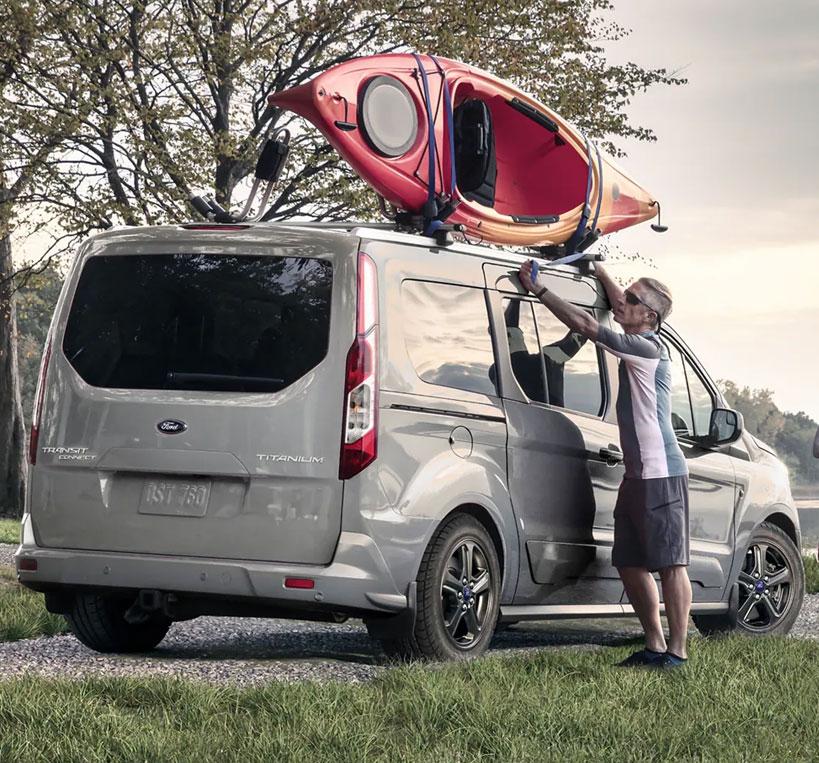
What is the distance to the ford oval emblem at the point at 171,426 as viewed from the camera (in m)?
7.08

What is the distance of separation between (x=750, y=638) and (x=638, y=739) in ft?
10.6

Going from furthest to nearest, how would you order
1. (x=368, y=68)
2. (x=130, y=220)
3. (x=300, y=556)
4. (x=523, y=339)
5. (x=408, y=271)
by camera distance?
(x=130, y=220), (x=368, y=68), (x=523, y=339), (x=408, y=271), (x=300, y=556)

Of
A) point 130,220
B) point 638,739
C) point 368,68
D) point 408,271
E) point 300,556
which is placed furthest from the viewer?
point 130,220

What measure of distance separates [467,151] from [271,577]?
3.13m

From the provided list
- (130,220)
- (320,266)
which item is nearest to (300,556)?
(320,266)

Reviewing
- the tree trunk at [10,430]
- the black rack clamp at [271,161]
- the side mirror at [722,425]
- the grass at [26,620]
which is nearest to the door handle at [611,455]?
the side mirror at [722,425]

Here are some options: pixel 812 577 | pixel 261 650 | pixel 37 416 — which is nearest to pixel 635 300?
pixel 261 650

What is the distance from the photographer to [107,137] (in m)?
22.4

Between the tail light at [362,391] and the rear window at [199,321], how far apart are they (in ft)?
0.54

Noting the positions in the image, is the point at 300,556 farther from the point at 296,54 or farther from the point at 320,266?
the point at 296,54

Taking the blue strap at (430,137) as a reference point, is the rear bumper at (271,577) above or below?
below

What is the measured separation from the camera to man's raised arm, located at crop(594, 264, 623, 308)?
8.65 metres

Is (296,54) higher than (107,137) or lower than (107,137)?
higher

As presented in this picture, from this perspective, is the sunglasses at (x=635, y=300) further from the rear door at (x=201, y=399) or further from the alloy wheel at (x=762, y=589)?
the alloy wheel at (x=762, y=589)
